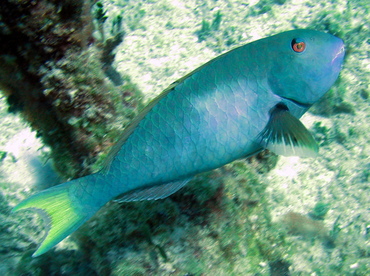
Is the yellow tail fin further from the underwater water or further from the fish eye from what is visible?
the fish eye

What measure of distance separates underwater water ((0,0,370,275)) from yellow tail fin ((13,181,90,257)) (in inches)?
27.1

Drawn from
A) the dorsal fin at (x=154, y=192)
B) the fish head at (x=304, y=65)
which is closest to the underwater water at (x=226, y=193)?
the dorsal fin at (x=154, y=192)

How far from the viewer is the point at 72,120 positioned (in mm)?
2758

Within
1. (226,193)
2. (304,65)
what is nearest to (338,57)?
(304,65)

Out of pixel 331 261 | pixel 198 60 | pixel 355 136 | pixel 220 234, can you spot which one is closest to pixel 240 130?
pixel 220 234

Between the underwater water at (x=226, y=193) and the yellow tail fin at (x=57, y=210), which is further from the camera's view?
the underwater water at (x=226, y=193)

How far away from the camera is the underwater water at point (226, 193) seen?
2.47 metres

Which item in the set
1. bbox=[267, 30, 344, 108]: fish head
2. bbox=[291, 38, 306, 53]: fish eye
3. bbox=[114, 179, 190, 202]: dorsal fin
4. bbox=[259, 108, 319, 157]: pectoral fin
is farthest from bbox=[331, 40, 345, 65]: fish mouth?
bbox=[114, 179, 190, 202]: dorsal fin

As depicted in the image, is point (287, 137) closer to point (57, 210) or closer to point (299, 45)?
point (299, 45)

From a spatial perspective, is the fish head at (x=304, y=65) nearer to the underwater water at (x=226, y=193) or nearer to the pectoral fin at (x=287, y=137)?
the pectoral fin at (x=287, y=137)

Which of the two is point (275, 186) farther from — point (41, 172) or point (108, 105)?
point (41, 172)

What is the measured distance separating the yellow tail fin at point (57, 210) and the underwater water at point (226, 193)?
69 centimetres

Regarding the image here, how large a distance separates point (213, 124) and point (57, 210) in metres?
1.25

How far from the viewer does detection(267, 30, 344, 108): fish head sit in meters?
1.84
